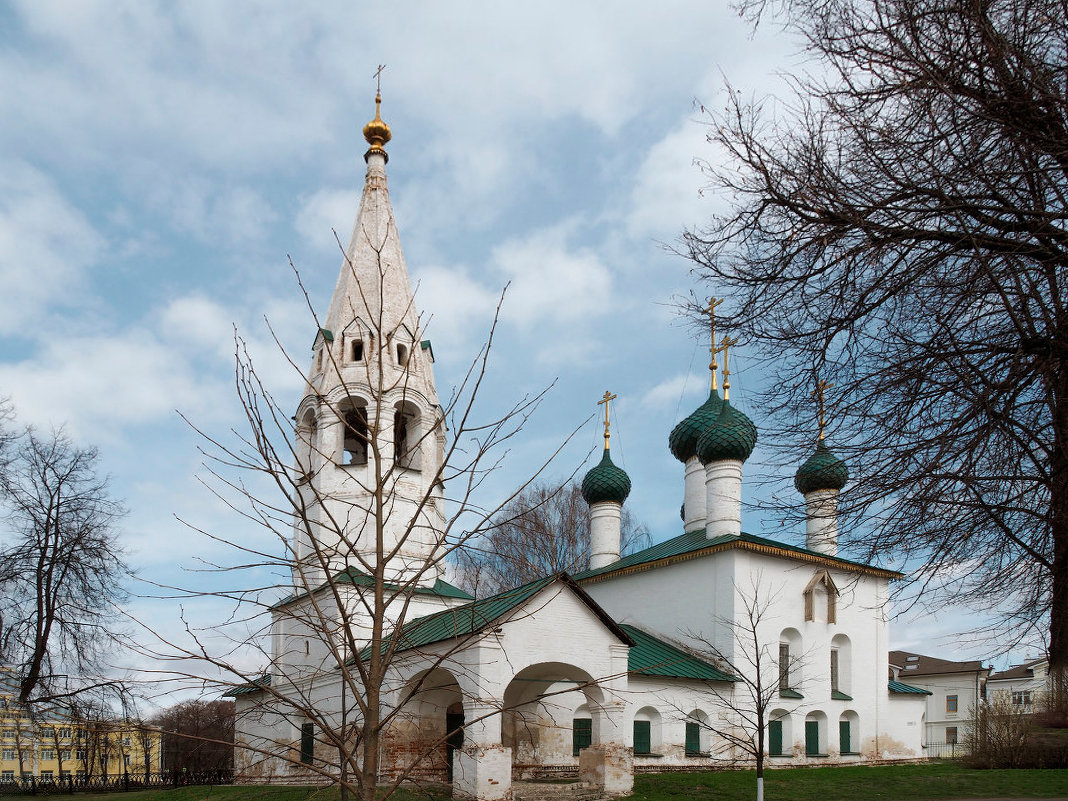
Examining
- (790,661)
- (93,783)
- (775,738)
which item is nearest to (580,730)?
(775,738)

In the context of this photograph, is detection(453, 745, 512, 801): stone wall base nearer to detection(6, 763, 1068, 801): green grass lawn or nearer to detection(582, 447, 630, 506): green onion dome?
detection(6, 763, 1068, 801): green grass lawn

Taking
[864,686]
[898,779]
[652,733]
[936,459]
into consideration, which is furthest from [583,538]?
[936,459]

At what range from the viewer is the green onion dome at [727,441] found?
22.5 m

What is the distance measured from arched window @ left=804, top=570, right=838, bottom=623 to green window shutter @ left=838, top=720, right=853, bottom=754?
2489 millimetres

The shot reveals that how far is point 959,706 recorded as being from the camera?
47.3 m

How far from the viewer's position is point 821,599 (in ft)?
74.6

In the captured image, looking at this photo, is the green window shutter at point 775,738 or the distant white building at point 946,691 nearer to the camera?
the green window shutter at point 775,738

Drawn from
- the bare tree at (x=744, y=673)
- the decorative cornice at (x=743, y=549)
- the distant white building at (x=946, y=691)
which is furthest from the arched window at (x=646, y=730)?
the distant white building at (x=946, y=691)

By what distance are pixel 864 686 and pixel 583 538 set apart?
13.2m

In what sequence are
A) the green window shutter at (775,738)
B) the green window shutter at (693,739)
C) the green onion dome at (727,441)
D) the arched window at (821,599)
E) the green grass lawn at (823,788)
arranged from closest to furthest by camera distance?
1. the green grass lawn at (823,788)
2. the green window shutter at (693,739)
3. the green window shutter at (775,738)
4. the arched window at (821,599)
5. the green onion dome at (727,441)

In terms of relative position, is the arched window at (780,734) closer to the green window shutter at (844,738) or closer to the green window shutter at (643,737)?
the green window shutter at (844,738)

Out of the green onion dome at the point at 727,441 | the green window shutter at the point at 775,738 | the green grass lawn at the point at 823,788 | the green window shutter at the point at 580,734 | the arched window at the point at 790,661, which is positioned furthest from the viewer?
the green onion dome at the point at 727,441

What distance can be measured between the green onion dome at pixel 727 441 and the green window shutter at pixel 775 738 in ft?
20.1

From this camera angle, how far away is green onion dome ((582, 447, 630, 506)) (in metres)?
25.7
